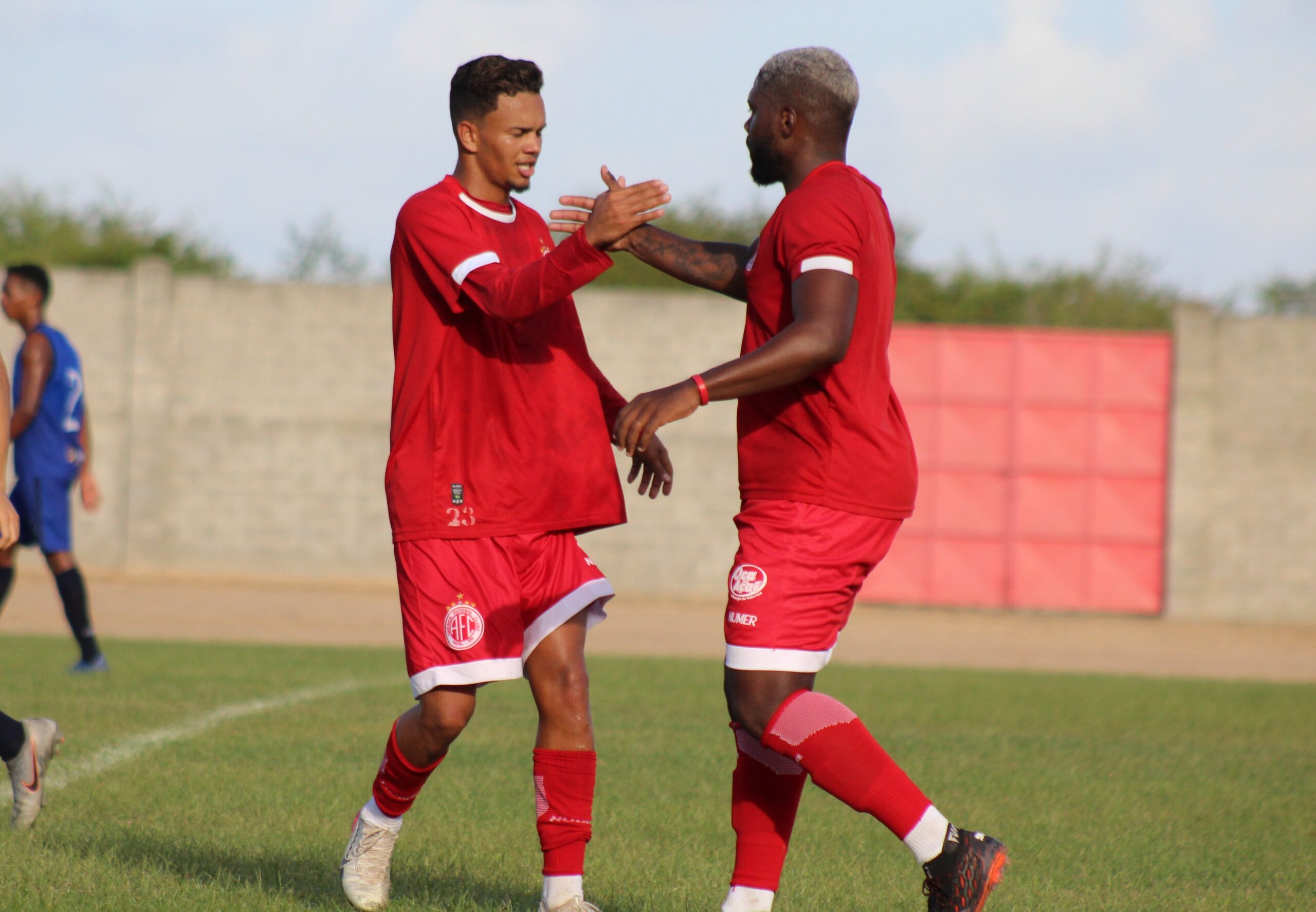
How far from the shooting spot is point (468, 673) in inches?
152

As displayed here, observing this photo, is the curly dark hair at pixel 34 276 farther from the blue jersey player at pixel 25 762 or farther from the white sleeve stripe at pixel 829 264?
the white sleeve stripe at pixel 829 264

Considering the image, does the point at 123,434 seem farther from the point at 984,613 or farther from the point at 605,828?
the point at 605,828

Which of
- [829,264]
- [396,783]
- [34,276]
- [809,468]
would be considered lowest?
[396,783]

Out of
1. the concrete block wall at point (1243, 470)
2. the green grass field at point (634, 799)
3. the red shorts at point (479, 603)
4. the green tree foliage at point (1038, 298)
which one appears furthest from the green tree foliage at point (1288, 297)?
the red shorts at point (479, 603)

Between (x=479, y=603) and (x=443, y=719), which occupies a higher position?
(x=479, y=603)

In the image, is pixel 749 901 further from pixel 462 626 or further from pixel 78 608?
pixel 78 608

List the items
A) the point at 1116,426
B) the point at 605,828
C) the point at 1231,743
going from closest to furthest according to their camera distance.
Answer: the point at 605,828, the point at 1231,743, the point at 1116,426

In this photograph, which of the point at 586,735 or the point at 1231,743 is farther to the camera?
the point at 1231,743

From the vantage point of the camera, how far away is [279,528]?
17891mm

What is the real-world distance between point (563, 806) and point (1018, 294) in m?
21.2

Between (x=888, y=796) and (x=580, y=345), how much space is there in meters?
1.57

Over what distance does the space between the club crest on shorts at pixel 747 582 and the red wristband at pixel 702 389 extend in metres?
0.45

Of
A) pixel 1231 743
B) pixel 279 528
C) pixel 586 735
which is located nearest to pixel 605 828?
pixel 586 735

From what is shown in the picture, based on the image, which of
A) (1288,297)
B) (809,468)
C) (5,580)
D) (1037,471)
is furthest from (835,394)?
(1288,297)
